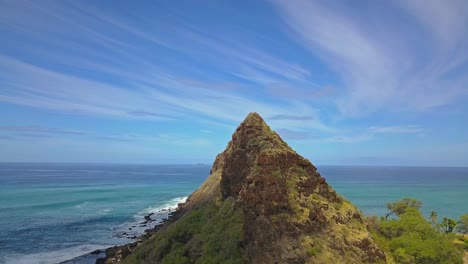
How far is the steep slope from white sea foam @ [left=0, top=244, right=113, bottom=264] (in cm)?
2711

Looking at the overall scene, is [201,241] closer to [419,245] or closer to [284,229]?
[284,229]

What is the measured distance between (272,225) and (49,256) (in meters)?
63.1

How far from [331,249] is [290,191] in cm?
948

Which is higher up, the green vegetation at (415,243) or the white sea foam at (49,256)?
the green vegetation at (415,243)

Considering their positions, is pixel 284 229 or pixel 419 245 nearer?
pixel 284 229

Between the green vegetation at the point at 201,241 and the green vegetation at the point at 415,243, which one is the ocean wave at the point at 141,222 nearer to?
the green vegetation at the point at 201,241

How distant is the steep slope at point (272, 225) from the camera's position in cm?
4488

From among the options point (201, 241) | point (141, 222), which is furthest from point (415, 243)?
point (141, 222)

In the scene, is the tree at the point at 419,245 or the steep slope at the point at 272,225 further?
the tree at the point at 419,245

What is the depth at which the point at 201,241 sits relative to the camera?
57969mm

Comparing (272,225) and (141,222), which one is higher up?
(272,225)

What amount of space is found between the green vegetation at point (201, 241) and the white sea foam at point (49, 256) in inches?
1058

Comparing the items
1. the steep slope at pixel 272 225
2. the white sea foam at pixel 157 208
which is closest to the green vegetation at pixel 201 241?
the steep slope at pixel 272 225

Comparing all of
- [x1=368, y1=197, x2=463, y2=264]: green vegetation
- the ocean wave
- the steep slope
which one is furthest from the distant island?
the ocean wave
